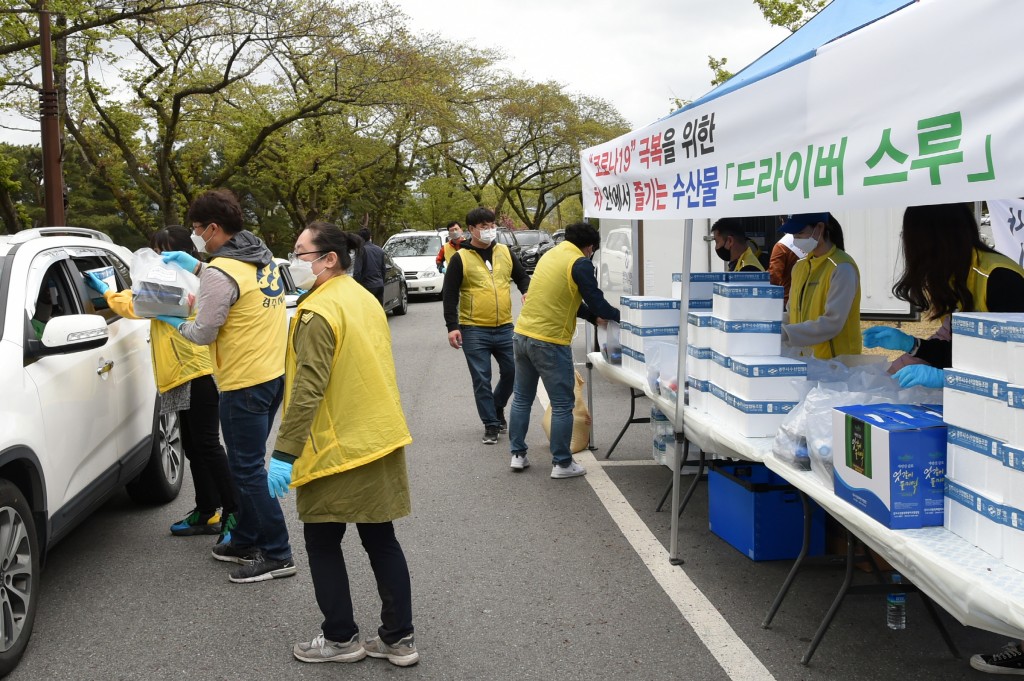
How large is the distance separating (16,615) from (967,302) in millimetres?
4081

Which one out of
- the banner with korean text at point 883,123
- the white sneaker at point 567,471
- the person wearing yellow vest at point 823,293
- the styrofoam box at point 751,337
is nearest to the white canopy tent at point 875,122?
the banner with korean text at point 883,123

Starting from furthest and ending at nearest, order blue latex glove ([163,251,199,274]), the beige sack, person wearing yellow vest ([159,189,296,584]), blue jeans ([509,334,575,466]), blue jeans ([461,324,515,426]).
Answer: blue jeans ([461,324,515,426]), the beige sack, blue jeans ([509,334,575,466]), blue latex glove ([163,251,199,274]), person wearing yellow vest ([159,189,296,584])

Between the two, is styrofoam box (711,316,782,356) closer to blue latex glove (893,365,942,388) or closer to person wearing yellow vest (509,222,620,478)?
blue latex glove (893,365,942,388)

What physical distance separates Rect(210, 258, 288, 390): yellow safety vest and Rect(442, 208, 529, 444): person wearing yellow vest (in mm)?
3064

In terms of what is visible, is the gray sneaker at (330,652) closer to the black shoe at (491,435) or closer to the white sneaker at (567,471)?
the white sneaker at (567,471)

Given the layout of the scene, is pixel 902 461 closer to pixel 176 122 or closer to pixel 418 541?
pixel 418 541

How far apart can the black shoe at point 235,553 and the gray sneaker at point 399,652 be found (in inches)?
50.0

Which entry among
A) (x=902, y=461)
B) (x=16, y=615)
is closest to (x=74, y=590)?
(x=16, y=615)

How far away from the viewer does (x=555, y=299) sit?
21.2 ft

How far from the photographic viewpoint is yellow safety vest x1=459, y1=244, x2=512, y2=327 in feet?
25.1

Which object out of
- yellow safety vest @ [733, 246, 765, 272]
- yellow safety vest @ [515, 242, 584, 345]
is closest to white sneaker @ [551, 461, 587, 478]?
yellow safety vest @ [515, 242, 584, 345]

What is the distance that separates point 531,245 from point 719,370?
3156cm

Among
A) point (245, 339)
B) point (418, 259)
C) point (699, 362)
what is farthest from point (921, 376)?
point (418, 259)

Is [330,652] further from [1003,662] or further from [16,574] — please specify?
[1003,662]
